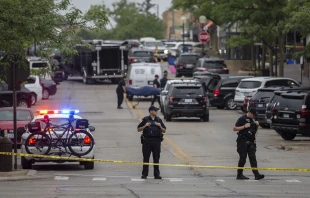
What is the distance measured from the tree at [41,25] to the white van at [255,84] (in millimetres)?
21260

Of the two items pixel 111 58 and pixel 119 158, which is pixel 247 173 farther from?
pixel 111 58

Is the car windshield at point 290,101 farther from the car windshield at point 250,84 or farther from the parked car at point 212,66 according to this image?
the parked car at point 212,66

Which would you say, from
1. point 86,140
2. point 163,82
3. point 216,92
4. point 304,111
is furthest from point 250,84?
point 86,140

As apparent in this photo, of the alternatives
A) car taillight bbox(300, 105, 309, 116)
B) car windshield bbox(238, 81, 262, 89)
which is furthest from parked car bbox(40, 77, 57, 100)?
car taillight bbox(300, 105, 309, 116)

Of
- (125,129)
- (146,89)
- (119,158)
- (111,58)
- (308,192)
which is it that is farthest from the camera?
(111,58)

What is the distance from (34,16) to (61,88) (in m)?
43.3

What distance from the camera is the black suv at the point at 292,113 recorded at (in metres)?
29.7

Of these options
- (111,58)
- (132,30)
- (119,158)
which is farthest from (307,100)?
(132,30)

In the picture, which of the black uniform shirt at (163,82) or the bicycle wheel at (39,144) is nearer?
the bicycle wheel at (39,144)

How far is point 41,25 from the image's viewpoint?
2031 cm

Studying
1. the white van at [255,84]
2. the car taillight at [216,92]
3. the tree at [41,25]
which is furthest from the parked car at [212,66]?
the tree at [41,25]

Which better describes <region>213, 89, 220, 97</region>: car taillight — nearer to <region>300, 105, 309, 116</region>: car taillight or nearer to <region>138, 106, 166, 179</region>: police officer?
<region>300, 105, 309, 116</region>: car taillight

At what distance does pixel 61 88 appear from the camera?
208 ft

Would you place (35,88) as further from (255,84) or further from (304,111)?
(304,111)
